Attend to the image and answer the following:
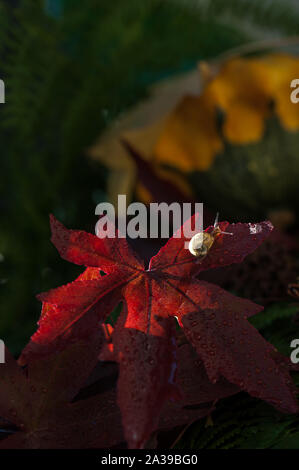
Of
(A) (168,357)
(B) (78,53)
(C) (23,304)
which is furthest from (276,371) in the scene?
(B) (78,53)

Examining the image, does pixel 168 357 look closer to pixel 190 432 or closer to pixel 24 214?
pixel 190 432

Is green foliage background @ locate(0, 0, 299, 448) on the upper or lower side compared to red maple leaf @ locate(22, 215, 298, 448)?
upper

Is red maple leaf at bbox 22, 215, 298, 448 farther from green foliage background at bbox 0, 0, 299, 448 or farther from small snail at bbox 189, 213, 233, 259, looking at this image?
green foliage background at bbox 0, 0, 299, 448

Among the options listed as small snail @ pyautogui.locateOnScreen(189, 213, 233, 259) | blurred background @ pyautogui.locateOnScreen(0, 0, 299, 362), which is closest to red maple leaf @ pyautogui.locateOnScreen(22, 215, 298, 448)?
small snail @ pyautogui.locateOnScreen(189, 213, 233, 259)

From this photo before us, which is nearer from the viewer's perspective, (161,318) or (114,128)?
(161,318)

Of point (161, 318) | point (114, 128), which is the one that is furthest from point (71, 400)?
point (114, 128)

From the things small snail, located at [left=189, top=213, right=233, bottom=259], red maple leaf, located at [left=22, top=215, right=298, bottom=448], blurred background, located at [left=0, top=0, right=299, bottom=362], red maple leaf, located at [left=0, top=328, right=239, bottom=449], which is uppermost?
blurred background, located at [left=0, top=0, right=299, bottom=362]

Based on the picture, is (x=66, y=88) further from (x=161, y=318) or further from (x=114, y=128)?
(x=161, y=318)
